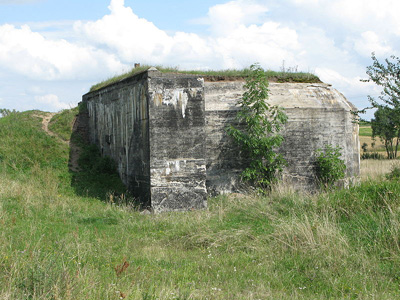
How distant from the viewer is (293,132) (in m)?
10.9

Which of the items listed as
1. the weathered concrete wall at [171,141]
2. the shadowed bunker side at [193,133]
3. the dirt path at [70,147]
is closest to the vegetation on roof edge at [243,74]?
the shadowed bunker side at [193,133]

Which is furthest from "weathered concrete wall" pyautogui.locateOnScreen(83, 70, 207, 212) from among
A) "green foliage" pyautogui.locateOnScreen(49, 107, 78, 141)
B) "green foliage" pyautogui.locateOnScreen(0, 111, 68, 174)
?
"green foliage" pyautogui.locateOnScreen(49, 107, 78, 141)

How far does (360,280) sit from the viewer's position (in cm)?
495

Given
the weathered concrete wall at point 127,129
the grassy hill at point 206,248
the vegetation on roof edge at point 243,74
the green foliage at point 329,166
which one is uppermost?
the vegetation on roof edge at point 243,74

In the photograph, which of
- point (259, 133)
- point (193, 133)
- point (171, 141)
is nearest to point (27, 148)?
point (171, 141)

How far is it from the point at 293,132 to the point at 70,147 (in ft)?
22.2

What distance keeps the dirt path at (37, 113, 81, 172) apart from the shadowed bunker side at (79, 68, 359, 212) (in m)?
0.88

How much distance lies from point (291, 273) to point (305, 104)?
21.9 ft

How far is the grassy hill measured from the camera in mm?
4508

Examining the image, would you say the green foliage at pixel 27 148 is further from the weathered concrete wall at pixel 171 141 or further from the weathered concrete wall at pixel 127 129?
the weathered concrete wall at pixel 171 141

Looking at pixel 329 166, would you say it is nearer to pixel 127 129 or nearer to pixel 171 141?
pixel 171 141

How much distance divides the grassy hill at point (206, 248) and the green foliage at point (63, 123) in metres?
3.96

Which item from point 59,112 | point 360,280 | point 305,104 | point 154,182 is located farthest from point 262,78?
point 59,112

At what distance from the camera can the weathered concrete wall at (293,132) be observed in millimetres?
10602
